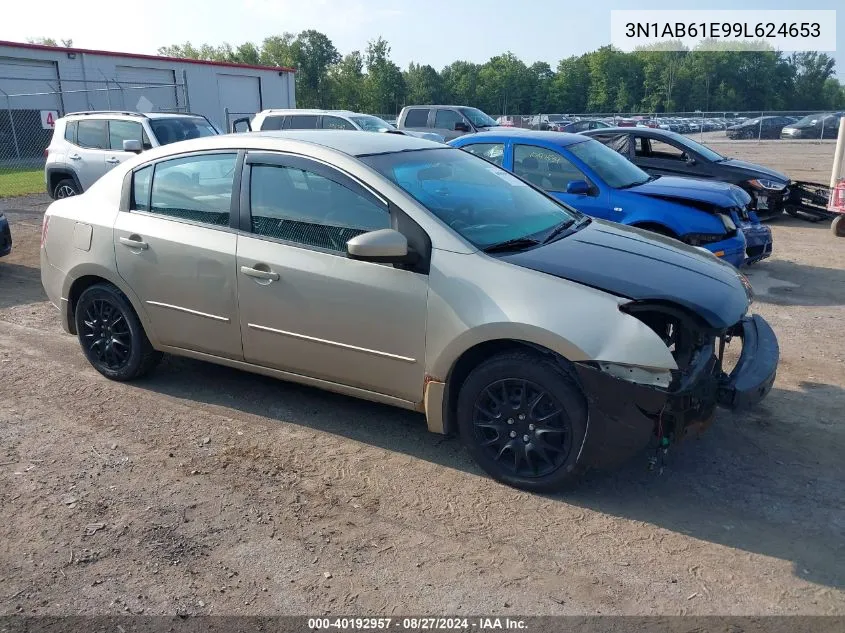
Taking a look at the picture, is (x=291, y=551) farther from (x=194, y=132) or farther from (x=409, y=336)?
(x=194, y=132)

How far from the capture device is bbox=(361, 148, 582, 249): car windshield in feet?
13.3

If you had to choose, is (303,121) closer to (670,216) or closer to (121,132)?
(121,132)

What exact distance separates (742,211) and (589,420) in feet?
18.4

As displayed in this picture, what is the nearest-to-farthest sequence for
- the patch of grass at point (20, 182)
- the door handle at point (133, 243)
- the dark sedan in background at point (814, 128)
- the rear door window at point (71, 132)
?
the door handle at point (133, 243)
the rear door window at point (71, 132)
the patch of grass at point (20, 182)
the dark sedan in background at point (814, 128)

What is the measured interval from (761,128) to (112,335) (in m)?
39.2

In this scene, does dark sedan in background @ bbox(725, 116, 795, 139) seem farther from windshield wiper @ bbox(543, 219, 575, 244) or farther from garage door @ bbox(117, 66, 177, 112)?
windshield wiper @ bbox(543, 219, 575, 244)

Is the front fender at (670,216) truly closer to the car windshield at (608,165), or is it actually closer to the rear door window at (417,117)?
the car windshield at (608,165)

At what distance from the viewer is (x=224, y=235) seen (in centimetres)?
446

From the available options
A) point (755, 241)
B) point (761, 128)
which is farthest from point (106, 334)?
point (761, 128)

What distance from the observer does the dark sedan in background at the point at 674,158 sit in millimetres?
10781

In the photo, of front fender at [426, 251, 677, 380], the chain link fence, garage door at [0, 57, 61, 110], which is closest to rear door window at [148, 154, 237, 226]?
front fender at [426, 251, 677, 380]

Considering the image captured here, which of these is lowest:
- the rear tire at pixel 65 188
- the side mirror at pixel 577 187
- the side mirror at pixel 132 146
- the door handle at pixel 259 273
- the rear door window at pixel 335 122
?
the rear tire at pixel 65 188

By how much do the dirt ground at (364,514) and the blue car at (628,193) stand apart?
2542mm

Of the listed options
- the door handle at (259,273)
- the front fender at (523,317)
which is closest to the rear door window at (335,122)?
the door handle at (259,273)
